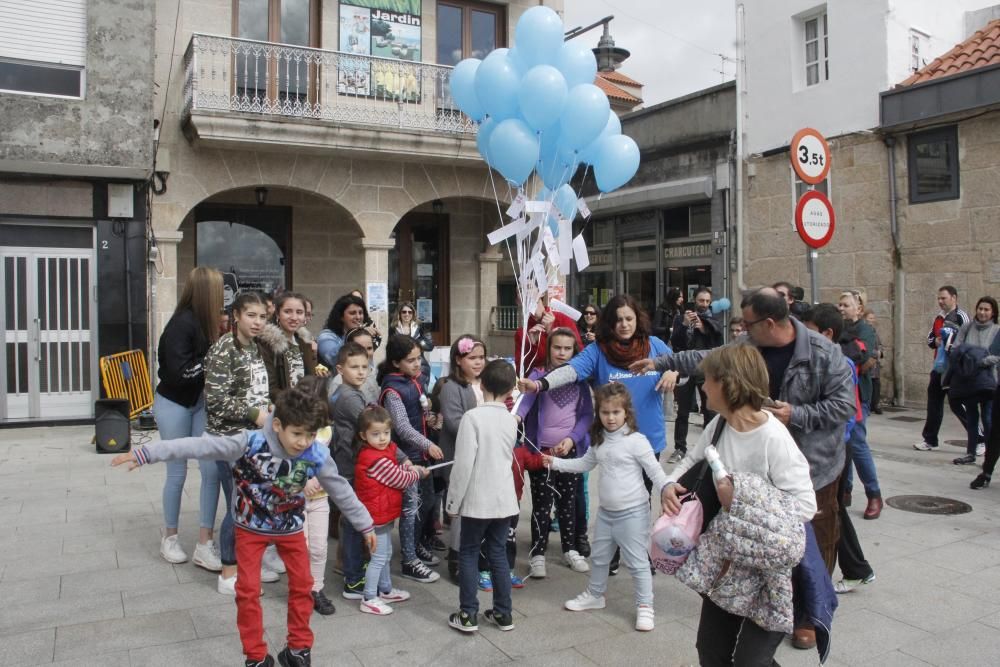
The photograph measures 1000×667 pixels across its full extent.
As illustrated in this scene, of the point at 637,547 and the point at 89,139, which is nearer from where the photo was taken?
the point at 637,547

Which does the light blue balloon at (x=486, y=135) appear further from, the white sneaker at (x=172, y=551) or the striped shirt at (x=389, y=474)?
A: the white sneaker at (x=172, y=551)

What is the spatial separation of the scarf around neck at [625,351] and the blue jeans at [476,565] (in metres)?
1.32

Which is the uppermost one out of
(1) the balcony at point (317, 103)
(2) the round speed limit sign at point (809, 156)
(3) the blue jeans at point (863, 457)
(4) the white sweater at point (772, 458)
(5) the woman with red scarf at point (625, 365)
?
(1) the balcony at point (317, 103)

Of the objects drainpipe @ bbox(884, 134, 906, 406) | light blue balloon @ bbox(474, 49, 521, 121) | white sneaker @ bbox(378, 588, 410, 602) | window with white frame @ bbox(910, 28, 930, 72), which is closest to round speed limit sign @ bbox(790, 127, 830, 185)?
light blue balloon @ bbox(474, 49, 521, 121)

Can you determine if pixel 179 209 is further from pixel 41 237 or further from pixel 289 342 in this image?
pixel 289 342

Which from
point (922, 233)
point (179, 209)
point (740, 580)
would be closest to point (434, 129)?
point (179, 209)

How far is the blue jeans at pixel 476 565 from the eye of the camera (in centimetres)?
410

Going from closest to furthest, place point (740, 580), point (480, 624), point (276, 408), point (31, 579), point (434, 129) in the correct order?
point (740, 580) < point (276, 408) < point (480, 624) < point (31, 579) < point (434, 129)

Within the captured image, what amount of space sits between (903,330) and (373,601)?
1053 cm

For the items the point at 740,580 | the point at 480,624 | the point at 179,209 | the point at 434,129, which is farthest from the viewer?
the point at 434,129

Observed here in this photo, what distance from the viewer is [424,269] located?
15062 mm

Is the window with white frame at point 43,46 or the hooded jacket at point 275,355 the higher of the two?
the window with white frame at point 43,46

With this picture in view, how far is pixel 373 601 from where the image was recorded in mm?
4418

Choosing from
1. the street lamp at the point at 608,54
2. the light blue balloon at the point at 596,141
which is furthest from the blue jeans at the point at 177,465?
the street lamp at the point at 608,54
